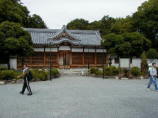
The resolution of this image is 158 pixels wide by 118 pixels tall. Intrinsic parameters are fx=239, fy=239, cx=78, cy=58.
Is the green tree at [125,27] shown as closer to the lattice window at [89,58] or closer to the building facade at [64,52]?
the building facade at [64,52]

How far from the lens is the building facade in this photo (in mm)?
34875

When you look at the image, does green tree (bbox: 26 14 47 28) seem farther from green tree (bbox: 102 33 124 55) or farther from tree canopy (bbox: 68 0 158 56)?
green tree (bbox: 102 33 124 55)

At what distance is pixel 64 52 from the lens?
35812mm

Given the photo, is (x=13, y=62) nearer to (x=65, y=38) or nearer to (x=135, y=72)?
(x=65, y=38)

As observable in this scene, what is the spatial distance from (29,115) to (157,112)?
460 cm

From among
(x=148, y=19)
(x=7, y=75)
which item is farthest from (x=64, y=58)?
(x=7, y=75)

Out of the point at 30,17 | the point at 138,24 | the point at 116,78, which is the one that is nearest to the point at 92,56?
the point at 138,24

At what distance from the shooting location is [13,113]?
8562 millimetres

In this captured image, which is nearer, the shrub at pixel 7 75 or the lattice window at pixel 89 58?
the shrub at pixel 7 75

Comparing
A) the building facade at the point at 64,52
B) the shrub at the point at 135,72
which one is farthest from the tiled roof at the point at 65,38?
the shrub at the point at 135,72

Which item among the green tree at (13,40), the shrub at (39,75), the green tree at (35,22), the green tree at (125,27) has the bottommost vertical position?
the shrub at (39,75)

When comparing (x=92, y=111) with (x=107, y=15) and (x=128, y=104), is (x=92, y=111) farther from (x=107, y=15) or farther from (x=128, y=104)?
(x=107, y=15)

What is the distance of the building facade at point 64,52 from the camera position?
34.9 m

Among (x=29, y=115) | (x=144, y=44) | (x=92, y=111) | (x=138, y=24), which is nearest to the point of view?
(x=29, y=115)
